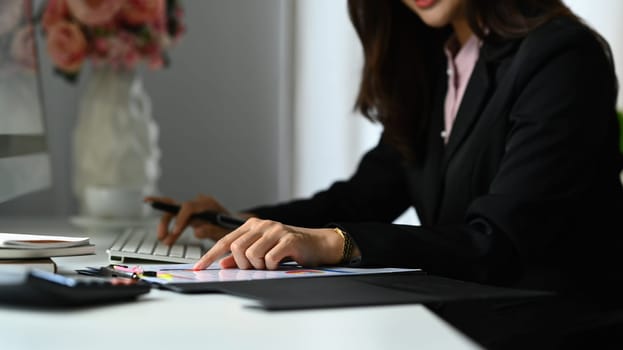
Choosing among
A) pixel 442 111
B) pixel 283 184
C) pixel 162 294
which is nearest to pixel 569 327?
pixel 442 111

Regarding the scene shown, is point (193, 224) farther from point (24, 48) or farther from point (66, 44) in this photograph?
point (66, 44)

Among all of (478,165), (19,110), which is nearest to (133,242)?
(19,110)

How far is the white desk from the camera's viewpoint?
574 millimetres

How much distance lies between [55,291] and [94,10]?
153cm

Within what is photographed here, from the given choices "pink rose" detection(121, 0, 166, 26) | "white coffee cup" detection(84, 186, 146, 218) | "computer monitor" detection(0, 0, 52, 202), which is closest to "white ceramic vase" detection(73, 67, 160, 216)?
"white coffee cup" detection(84, 186, 146, 218)

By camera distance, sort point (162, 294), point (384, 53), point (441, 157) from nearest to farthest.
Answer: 1. point (162, 294)
2. point (441, 157)
3. point (384, 53)

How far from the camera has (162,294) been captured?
2.61ft

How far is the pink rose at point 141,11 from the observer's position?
7.02ft

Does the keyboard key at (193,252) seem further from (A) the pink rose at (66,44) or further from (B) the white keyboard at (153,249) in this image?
(A) the pink rose at (66,44)

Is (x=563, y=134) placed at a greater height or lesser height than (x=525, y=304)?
greater

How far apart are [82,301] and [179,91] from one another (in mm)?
2070

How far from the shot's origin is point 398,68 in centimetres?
179

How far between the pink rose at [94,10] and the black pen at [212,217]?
2.37 feet

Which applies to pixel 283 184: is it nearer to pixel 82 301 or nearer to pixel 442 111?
pixel 442 111
